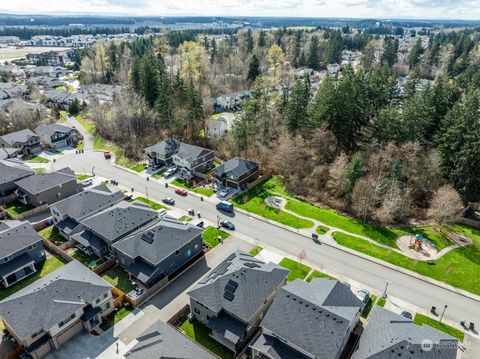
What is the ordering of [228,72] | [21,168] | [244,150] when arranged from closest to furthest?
1. [21,168]
2. [244,150]
3. [228,72]

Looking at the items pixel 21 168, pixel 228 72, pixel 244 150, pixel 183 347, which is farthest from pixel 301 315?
pixel 228 72

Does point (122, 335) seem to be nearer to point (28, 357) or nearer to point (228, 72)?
point (28, 357)

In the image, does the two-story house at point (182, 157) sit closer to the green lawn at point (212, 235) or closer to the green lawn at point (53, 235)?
the green lawn at point (212, 235)

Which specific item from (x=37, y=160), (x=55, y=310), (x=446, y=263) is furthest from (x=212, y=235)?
(x=37, y=160)

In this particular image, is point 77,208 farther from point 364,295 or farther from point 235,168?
point 364,295

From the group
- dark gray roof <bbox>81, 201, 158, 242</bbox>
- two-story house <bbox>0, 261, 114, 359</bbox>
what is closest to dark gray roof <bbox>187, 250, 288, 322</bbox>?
two-story house <bbox>0, 261, 114, 359</bbox>

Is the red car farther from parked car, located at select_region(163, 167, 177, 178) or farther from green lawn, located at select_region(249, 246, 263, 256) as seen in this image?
green lawn, located at select_region(249, 246, 263, 256)

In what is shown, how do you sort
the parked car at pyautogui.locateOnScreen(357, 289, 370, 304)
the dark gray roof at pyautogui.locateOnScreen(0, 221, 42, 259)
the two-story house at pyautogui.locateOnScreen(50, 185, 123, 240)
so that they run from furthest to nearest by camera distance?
the two-story house at pyautogui.locateOnScreen(50, 185, 123, 240) < the dark gray roof at pyautogui.locateOnScreen(0, 221, 42, 259) < the parked car at pyautogui.locateOnScreen(357, 289, 370, 304)
